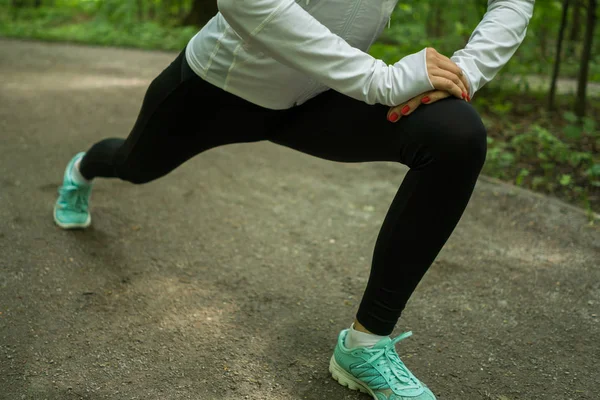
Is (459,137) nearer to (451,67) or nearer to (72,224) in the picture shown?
(451,67)

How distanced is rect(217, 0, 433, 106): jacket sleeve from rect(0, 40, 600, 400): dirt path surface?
3.21 ft

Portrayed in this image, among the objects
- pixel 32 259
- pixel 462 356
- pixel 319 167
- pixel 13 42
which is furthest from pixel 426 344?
pixel 13 42

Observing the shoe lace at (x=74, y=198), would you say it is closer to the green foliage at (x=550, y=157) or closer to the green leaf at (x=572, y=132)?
the green foliage at (x=550, y=157)

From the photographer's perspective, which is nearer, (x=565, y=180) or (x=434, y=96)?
(x=434, y=96)

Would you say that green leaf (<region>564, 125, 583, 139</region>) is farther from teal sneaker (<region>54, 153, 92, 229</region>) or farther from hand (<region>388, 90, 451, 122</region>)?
teal sneaker (<region>54, 153, 92, 229</region>)

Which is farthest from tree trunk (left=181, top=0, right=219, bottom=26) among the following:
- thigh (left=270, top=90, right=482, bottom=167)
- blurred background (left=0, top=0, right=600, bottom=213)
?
thigh (left=270, top=90, right=482, bottom=167)

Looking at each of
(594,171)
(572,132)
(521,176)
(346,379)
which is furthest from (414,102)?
(572,132)

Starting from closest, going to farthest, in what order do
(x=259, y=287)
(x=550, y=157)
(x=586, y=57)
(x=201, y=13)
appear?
(x=259, y=287)
(x=550, y=157)
(x=586, y=57)
(x=201, y=13)

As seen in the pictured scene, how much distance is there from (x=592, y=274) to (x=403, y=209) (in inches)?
63.2

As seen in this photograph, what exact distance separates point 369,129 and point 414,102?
0.20 m

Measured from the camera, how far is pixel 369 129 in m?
1.79

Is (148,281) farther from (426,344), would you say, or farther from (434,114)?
(434,114)

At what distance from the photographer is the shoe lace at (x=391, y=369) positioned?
5.97 ft

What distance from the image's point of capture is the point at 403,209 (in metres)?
1.70
